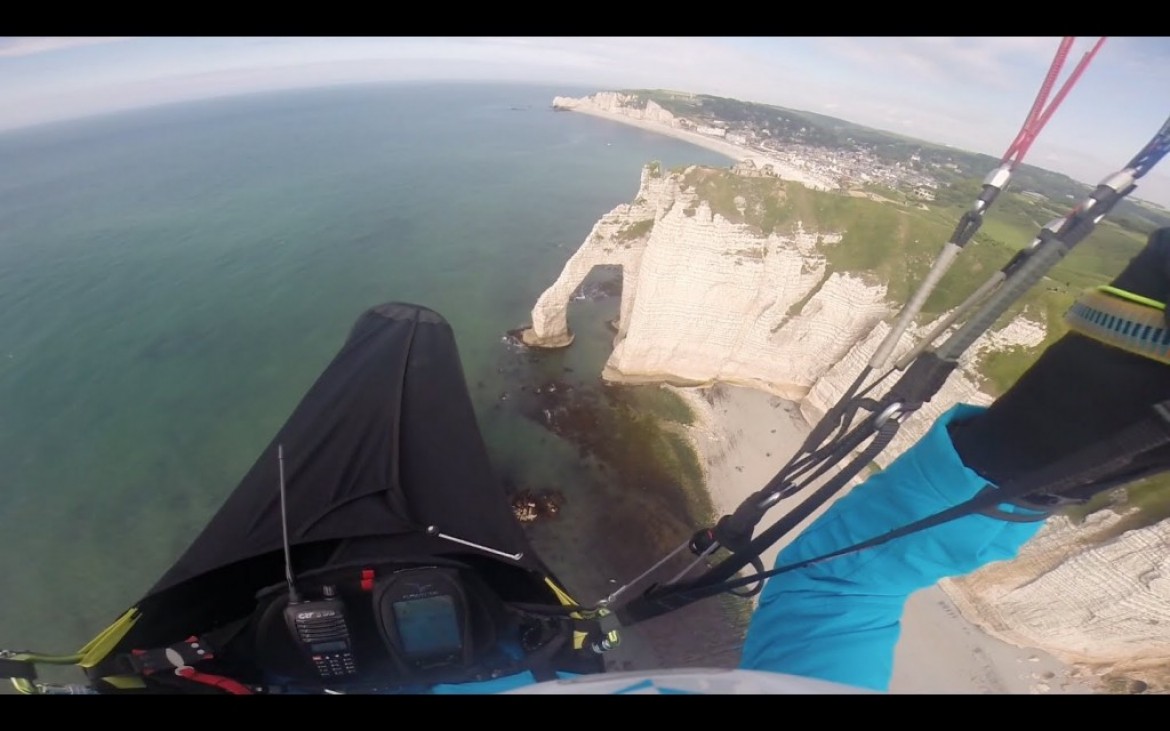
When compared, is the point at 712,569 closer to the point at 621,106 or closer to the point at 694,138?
the point at 694,138

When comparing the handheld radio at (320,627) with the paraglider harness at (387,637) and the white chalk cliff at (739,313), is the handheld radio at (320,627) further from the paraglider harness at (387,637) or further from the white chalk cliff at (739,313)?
the white chalk cliff at (739,313)

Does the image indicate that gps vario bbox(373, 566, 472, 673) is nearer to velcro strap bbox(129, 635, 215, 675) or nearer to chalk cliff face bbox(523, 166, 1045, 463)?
velcro strap bbox(129, 635, 215, 675)

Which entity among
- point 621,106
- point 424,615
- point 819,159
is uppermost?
point 621,106

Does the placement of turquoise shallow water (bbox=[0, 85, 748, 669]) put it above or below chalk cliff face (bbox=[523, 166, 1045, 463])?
below

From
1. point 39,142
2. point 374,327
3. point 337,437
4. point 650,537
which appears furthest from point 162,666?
point 39,142

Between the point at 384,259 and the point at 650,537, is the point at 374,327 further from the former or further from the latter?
the point at 384,259

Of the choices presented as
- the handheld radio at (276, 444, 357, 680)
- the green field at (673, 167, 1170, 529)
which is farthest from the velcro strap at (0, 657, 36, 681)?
the green field at (673, 167, 1170, 529)

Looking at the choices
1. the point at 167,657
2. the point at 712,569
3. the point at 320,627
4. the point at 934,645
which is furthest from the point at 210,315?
the point at 934,645
